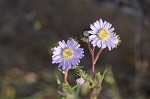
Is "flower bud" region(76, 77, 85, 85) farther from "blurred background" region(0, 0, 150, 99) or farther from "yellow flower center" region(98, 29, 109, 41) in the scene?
"blurred background" region(0, 0, 150, 99)

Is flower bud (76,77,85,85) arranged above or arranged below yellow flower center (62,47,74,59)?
below

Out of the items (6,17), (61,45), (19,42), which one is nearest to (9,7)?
(6,17)

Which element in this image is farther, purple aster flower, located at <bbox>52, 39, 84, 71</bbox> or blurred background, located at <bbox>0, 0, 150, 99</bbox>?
blurred background, located at <bbox>0, 0, 150, 99</bbox>

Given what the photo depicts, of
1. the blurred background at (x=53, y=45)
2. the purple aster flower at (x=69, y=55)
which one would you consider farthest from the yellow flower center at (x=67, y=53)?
the blurred background at (x=53, y=45)

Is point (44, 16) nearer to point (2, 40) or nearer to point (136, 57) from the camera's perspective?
point (2, 40)

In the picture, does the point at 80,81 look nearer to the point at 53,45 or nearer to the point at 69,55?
the point at 69,55

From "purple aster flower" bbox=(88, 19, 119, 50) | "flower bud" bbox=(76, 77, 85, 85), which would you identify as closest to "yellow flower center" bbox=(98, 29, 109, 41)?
"purple aster flower" bbox=(88, 19, 119, 50)
